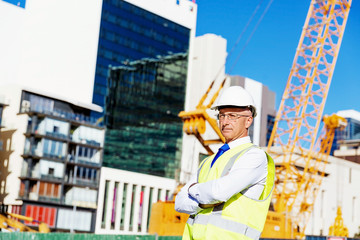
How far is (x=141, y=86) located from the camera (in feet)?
383

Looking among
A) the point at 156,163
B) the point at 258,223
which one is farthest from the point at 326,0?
the point at 258,223

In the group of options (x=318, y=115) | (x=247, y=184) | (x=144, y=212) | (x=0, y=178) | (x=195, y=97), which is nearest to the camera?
(x=247, y=184)

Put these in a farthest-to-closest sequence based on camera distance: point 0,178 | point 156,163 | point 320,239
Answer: point 156,163 → point 0,178 → point 320,239

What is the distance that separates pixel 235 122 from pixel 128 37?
110900 mm

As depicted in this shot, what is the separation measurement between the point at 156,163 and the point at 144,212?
12614mm

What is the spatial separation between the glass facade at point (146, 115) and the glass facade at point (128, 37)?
63.6 inches

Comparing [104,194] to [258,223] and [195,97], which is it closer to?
[195,97]

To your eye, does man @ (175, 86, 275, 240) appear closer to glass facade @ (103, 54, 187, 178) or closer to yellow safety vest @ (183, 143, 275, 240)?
yellow safety vest @ (183, 143, 275, 240)

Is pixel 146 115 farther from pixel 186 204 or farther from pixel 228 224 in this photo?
pixel 228 224

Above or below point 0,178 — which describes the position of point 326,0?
above

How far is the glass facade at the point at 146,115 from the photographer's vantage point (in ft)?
362

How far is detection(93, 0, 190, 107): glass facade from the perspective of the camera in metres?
109

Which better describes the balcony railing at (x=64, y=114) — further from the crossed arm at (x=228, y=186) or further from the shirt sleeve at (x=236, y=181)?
the shirt sleeve at (x=236, y=181)

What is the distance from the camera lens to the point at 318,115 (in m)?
67.6
